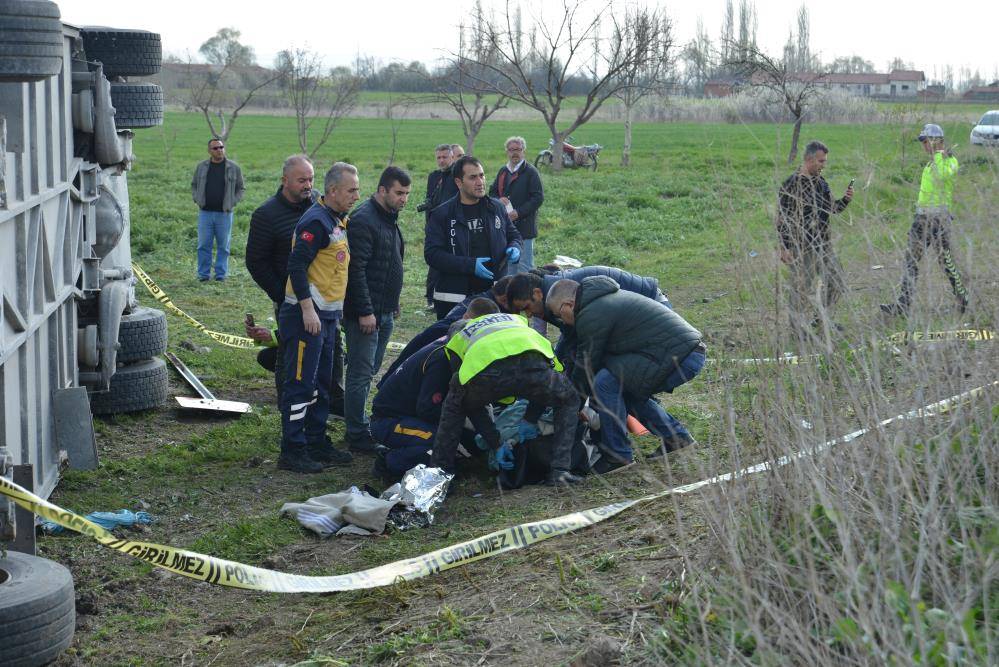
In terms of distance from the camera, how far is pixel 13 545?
15.6 ft

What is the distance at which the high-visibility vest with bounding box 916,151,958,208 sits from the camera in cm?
527

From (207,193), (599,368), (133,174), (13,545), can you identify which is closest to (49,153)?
(13,545)

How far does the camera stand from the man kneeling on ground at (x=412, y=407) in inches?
258

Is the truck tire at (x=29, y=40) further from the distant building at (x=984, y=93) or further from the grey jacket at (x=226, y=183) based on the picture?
the grey jacket at (x=226, y=183)

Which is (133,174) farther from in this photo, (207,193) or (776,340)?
(776,340)

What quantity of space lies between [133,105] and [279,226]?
6.00 ft

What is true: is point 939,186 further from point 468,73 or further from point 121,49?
point 468,73

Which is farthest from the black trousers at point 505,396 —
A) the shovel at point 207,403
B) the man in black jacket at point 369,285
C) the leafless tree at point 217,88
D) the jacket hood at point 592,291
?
the leafless tree at point 217,88

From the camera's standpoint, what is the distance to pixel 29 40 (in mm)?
4891

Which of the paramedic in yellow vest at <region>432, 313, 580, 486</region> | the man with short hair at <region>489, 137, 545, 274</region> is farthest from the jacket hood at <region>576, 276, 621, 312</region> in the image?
the man with short hair at <region>489, 137, 545, 274</region>

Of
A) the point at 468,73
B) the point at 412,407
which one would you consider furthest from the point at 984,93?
the point at 468,73

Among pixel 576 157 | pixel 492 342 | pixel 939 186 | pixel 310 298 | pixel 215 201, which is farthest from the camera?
pixel 576 157

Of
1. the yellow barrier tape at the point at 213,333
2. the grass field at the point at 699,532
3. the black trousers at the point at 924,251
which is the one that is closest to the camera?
the grass field at the point at 699,532

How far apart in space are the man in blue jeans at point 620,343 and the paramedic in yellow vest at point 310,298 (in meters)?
1.47
